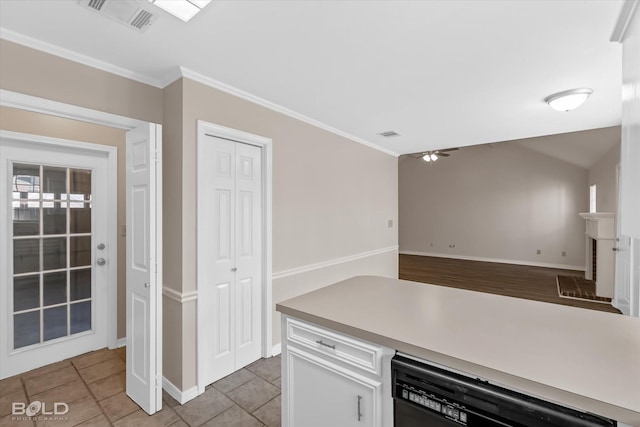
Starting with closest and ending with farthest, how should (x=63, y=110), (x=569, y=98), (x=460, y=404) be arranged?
(x=460, y=404) < (x=63, y=110) < (x=569, y=98)

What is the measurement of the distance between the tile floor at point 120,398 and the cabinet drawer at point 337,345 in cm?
92

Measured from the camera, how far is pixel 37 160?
2.60 m

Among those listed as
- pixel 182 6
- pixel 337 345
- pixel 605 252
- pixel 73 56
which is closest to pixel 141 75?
pixel 73 56

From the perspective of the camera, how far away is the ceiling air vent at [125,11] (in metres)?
1.48

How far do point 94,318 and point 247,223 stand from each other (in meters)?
1.88

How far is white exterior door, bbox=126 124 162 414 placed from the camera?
206 centimetres

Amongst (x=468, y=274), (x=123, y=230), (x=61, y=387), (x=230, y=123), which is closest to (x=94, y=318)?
(x=61, y=387)

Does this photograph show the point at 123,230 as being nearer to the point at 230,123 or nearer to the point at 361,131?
the point at 230,123

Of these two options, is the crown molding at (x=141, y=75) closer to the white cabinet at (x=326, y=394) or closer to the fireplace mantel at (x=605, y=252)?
the white cabinet at (x=326, y=394)

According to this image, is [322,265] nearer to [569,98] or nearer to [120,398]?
[120,398]

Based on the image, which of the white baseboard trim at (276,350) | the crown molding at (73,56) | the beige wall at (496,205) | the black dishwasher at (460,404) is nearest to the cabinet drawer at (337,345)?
the black dishwasher at (460,404)

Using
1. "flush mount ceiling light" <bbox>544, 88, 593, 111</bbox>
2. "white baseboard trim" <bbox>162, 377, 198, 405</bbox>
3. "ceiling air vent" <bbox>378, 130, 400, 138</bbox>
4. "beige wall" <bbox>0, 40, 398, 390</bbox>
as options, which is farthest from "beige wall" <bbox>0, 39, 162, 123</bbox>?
"flush mount ceiling light" <bbox>544, 88, 593, 111</bbox>

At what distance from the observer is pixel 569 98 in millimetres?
2559

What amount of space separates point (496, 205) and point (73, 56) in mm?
9434
